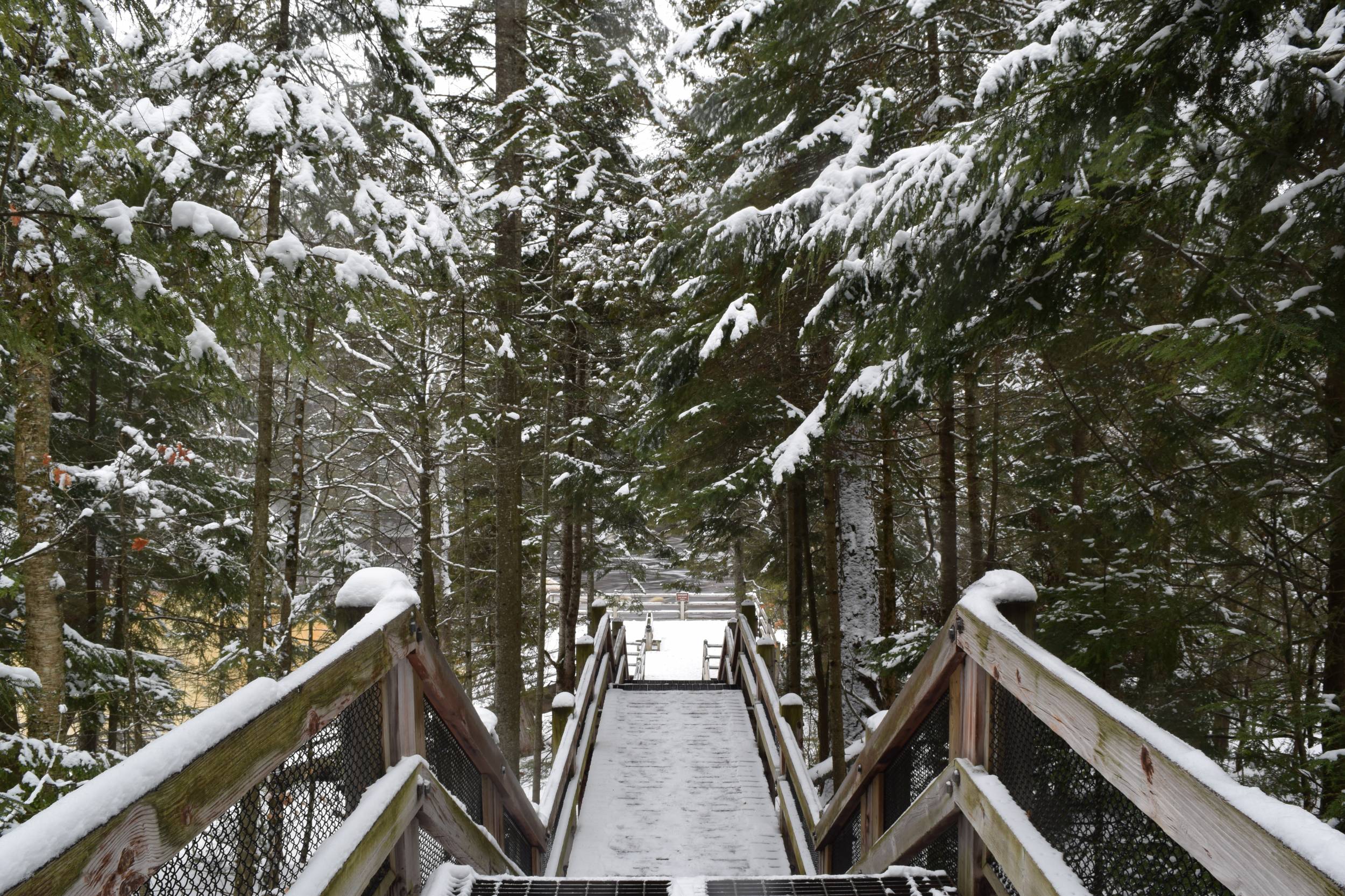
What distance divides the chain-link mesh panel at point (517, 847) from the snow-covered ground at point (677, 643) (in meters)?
17.3

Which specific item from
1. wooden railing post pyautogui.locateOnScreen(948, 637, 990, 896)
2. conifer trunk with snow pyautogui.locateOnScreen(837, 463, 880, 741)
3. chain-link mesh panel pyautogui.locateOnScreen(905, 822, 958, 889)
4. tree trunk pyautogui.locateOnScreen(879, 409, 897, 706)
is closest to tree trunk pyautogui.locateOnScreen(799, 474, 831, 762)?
conifer trunk with snow pyautogui.locateOnScreen(837, 463, 880, 741)

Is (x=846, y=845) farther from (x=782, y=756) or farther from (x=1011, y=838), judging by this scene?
(x=1011, y=838)

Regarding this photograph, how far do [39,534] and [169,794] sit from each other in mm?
6436

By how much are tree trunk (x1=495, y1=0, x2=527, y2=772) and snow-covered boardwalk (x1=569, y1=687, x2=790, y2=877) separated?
2.14 meters

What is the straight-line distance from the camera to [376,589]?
8.13ft

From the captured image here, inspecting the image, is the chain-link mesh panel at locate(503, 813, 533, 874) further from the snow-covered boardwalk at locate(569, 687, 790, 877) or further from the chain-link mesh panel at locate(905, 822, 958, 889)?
the chain-link mesh panel at locate(905, 822, 958, 889)

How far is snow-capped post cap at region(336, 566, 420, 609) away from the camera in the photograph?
7.88 ft

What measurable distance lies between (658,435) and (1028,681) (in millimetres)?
6490

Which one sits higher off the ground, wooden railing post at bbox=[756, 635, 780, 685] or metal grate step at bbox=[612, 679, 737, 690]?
wooden railing post at bbox=[756, 635, 780, 685]

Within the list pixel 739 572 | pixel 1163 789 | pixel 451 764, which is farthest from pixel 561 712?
pixel 739 572

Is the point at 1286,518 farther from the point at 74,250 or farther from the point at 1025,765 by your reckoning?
the point at 74,250

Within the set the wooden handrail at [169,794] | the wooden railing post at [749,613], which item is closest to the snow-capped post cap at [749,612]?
the wooden railing post at [749,613]

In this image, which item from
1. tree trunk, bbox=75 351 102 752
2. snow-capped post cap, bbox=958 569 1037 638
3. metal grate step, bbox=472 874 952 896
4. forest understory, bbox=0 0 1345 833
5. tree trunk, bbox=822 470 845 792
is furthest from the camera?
tree trunk, bbox=75 351 102 752

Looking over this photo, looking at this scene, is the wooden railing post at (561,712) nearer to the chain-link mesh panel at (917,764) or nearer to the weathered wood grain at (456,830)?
the weathered wood grain at (456,830)
